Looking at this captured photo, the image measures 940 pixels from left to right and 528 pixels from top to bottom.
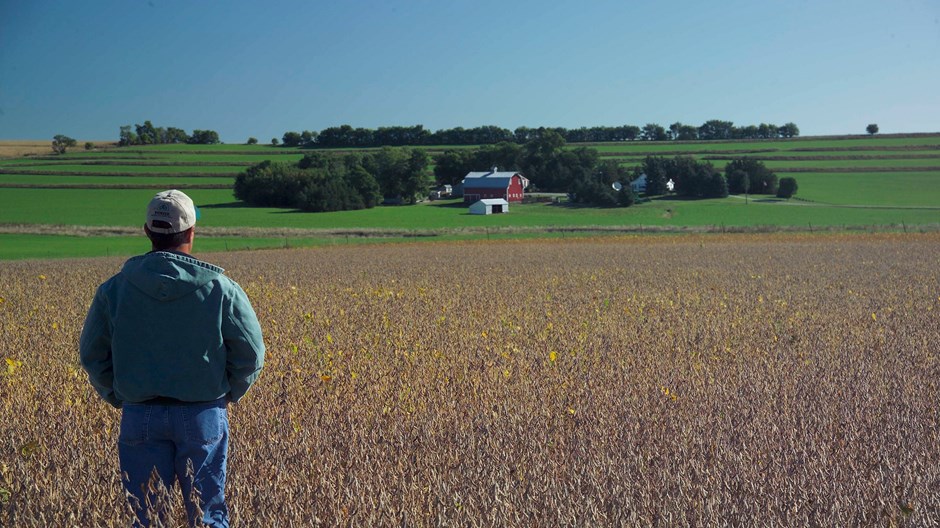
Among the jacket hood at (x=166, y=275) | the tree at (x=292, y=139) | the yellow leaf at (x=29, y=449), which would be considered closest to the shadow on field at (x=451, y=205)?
the tree at (x=292, y=139)

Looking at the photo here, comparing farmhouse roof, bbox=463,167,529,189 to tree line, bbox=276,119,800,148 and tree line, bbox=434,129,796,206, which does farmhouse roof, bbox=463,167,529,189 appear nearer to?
tree line, bbox=434,129,796,206

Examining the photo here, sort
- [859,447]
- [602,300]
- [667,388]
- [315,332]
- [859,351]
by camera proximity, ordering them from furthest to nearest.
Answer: [602,300], [315,332], [859,351], [667,388], [859,447]

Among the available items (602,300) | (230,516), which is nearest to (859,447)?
(230,516)

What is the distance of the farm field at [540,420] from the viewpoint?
350 centimetres

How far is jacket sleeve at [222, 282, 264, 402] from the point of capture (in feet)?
11.2

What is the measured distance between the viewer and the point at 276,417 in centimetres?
514

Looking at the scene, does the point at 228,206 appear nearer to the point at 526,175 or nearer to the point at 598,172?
the point at 598,172

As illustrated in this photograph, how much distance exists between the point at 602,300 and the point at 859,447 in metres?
7.97

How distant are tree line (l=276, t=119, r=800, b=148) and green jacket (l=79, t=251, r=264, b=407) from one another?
125m

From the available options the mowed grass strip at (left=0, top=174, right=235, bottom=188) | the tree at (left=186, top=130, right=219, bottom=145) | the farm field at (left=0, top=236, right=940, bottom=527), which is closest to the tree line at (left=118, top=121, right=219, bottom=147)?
the tree at (left=186, top=130, right=219, bottom=145)

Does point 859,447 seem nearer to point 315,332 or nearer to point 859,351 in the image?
point 859,351

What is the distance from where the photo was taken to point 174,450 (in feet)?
11.3

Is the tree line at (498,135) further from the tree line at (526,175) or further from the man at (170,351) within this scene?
the man at (170,351)

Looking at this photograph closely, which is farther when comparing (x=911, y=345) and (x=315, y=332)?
(x=315, y=332)
